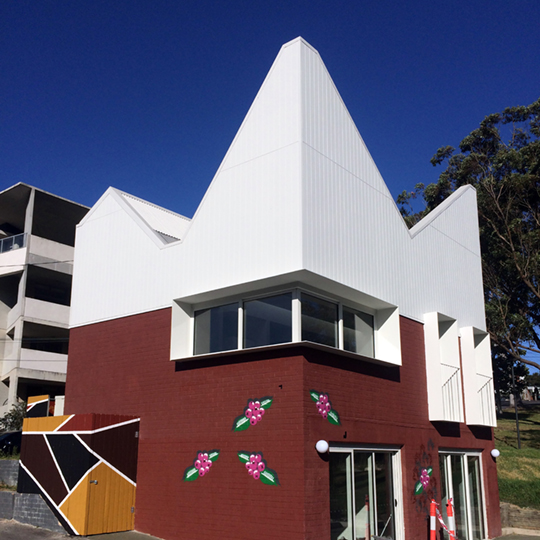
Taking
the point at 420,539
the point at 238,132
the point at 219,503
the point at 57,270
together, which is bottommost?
the point at 420,539

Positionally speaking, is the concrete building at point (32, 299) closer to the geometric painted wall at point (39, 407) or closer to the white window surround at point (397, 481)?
the geometric painted wall at point (39, 407)

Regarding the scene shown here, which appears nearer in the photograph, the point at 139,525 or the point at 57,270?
the point at 139,525

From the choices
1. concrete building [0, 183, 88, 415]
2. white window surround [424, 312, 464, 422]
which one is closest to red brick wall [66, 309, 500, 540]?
white window surround [424, 312, 464, 422]

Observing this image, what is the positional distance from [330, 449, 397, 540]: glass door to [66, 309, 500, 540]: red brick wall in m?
0.34

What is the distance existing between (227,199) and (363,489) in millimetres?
6473

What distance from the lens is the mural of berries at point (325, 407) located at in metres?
10.9

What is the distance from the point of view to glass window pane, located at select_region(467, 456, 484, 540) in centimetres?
1555

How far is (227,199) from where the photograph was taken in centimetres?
1256

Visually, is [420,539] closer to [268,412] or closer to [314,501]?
[314,501]

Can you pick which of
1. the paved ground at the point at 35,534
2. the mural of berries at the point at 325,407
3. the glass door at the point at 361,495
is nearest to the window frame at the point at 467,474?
the glass door at the point at 361,495

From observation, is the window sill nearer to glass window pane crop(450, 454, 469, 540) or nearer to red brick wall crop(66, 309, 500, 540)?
red brick wall crop(66, 309, 500, 540)

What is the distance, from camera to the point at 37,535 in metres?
11.8

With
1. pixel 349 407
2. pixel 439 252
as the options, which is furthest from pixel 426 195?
pixel 349 407

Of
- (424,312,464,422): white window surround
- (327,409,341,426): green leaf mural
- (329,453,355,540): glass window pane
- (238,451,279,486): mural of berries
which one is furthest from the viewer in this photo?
(424,312,464,422): white window surround
